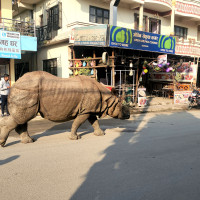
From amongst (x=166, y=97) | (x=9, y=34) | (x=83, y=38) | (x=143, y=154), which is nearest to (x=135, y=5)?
(x=83, y=38)

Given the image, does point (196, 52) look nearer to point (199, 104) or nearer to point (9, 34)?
point (199, 104)

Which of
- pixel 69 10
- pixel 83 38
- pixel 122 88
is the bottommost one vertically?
pixel 122 88

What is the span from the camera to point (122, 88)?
12.2 metres

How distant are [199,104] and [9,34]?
37.9 feet

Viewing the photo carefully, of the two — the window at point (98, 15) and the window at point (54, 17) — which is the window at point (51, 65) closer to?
the window at point (54, 17)

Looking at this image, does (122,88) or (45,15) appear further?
(45,15)

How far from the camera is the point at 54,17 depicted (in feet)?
46.3

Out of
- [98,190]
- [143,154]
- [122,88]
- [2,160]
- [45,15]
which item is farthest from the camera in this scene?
[45,15]

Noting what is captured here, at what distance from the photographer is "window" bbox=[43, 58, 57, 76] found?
14.7 m

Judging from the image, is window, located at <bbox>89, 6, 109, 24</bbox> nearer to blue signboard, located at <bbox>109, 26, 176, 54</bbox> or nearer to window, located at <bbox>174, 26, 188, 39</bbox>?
blue signboard, located at <bbox>109, 26, 176, 54</bbox>

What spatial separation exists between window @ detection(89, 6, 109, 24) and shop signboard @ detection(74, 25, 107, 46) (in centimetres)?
269

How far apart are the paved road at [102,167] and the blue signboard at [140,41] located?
6.65 metres

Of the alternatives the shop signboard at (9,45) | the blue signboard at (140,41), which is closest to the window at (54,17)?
the shop signboard at (9,45)

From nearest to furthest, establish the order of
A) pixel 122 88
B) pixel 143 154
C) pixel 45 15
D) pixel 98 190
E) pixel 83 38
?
pixel 98 190, pixel 143 154, pixel 83 38, pixel 122 88, pixel 45 15
